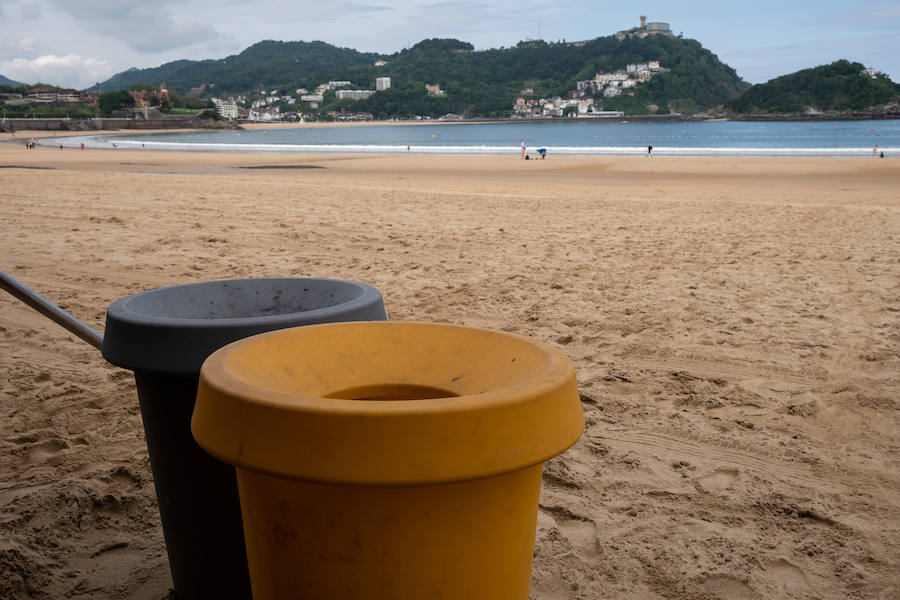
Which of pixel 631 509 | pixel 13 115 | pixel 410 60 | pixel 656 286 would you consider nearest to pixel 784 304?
pixel 656 286

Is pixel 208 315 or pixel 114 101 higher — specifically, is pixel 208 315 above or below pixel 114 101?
above

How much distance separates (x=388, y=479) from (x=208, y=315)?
3.88 ft

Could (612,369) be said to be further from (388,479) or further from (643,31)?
(643,31)

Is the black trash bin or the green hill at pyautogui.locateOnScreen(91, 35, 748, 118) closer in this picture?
the black trash bin

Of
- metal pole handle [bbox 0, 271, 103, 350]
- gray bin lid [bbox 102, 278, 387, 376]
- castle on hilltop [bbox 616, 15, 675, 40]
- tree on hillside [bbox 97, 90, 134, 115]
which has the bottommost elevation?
tree on hillside [bbox 97, 90, 134, 115]

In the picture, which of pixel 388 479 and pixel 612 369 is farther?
pixel 612 369

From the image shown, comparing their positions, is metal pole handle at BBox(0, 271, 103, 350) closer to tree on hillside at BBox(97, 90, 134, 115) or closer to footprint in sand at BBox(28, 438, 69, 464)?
footprint in sand at BBox(28, 438, 69, 464)

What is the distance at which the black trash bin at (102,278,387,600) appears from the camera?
5.11ft

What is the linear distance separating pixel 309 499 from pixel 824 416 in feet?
9.71

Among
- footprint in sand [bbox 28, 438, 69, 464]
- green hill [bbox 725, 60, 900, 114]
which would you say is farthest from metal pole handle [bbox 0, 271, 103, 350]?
green hill [bbox 725, 60, 900, 114]

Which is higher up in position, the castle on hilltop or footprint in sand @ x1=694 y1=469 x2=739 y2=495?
the castle on hilltop

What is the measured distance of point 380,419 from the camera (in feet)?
3.31

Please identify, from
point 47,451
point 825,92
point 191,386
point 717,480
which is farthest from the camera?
point 825,92

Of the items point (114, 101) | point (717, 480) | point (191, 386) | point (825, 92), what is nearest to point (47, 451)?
point (191, 386)
